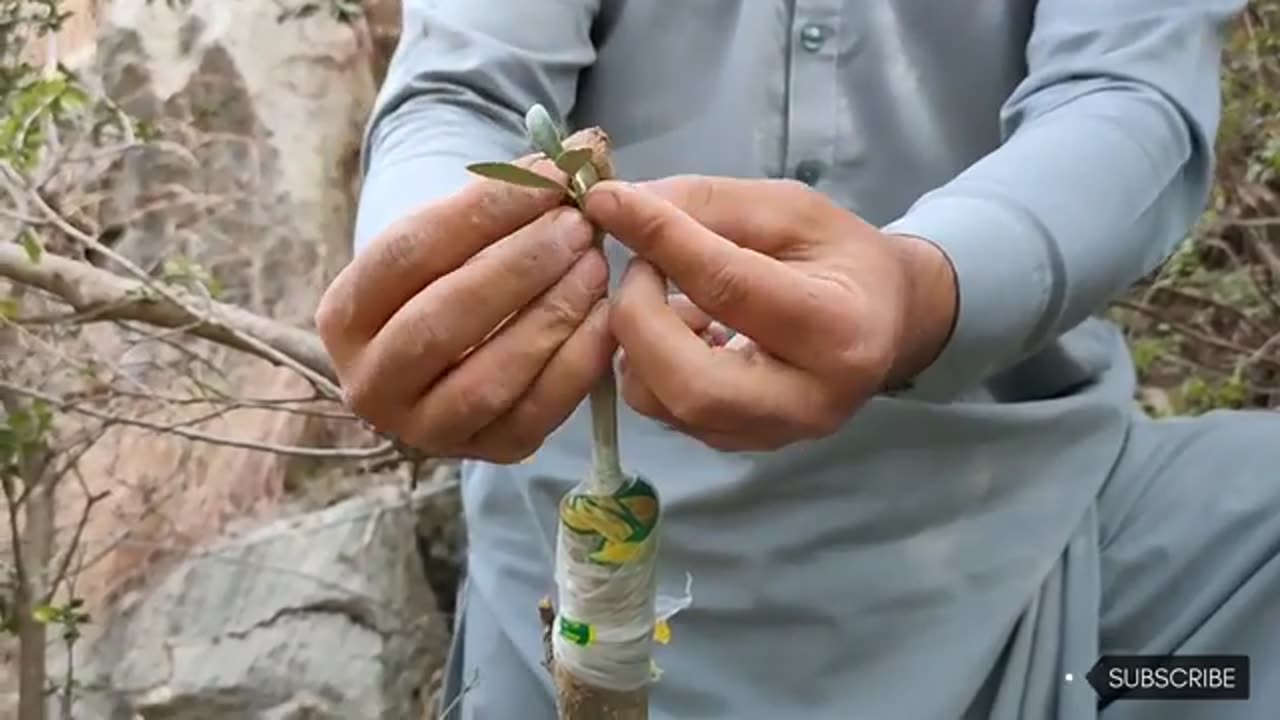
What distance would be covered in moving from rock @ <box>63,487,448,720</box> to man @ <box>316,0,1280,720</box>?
63 cm

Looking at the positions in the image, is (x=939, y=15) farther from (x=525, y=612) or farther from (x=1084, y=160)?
(x=525, y=612)

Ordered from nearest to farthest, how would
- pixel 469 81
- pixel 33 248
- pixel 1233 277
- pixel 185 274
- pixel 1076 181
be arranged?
pixel 1076 181 → pixel 469 81 → pixel 33 248 → pixel 185 274 → pixel 1233 277

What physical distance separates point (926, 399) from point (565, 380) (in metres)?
0.25

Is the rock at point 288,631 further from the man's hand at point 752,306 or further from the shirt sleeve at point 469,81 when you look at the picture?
the man's hand at point 752,306

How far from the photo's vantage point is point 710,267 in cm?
49

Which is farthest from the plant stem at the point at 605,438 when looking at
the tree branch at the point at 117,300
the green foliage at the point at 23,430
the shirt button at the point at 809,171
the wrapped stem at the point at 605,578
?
the green foliage at the point at 23,430

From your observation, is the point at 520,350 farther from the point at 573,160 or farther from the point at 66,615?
the point at 66,615

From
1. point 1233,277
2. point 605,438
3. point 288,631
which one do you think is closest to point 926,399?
point 605,438

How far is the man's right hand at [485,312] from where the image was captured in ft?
1.63

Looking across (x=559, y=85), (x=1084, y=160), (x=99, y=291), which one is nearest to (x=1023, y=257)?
(x=1084, y=160)

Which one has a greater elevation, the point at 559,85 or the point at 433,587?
the point at 559,85

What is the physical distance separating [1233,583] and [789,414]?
313mm

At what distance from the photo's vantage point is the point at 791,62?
2.57ft

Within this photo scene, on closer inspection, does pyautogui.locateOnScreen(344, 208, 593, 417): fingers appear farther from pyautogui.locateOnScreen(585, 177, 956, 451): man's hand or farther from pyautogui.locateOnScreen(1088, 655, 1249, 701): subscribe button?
pyautogui.locateOnScreen(1088, 655, 1249, 701): subscribe button
